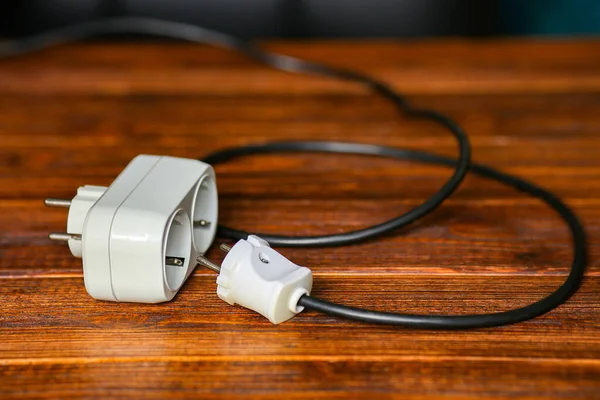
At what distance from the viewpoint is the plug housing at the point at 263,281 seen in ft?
1.65

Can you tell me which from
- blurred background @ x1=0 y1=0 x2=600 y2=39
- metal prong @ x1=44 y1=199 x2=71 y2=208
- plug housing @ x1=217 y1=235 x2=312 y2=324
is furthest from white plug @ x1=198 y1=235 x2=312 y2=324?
blurred background @ x1=0 y1=0 x2=600 y2=39

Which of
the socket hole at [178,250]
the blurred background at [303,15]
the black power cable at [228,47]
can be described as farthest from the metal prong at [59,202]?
the blurred background at [303,15]

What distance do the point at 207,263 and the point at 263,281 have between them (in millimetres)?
75

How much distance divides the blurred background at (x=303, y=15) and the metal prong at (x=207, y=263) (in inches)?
40.0

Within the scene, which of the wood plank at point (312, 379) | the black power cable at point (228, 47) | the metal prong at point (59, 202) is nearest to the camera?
the wood plank at point (312, 379)

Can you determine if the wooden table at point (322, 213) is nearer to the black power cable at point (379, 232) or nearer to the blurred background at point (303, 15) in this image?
the black power cable at point (379, 232)

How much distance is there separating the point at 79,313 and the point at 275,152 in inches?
14.1

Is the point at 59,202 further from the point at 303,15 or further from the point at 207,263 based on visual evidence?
the point at 303,15

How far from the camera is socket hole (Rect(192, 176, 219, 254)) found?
0.60m

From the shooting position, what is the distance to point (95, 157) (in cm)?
82

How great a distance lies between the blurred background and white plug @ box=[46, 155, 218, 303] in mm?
988

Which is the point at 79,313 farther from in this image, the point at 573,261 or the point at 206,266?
the point at 573,261

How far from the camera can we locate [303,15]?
60.9 inches

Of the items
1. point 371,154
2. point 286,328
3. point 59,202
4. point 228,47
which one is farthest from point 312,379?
point 228,47
